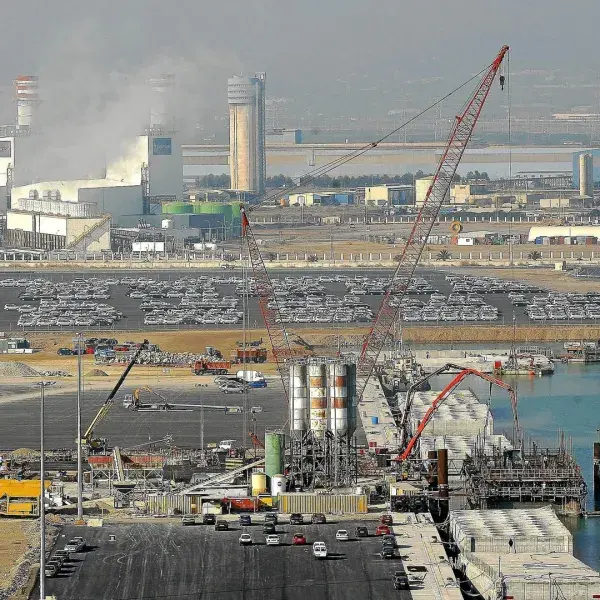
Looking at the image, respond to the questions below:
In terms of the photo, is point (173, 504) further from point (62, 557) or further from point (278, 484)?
point (62, 557)

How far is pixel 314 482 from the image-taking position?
46.5 m

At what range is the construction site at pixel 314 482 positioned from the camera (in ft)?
123

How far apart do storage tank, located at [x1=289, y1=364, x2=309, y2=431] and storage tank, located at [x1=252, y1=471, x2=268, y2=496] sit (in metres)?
2.20

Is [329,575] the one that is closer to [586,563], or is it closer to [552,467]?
[586,563]

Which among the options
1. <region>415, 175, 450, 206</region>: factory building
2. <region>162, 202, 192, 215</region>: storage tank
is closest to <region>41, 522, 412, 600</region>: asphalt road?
<region>162, 202, 192, 215</region>: storage tank

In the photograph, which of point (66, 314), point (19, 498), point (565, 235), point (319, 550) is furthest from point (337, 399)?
point (565, 235)

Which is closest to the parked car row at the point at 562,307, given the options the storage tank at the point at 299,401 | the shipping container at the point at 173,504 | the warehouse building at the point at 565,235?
the warehouse building at the point at 565,235

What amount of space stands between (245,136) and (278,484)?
412ft

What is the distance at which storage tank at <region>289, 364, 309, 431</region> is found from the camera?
157 ft

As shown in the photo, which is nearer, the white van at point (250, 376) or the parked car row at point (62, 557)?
the parked car row at point (62, 557)

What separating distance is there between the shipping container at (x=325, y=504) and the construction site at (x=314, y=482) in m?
0.04

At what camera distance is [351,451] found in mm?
47719

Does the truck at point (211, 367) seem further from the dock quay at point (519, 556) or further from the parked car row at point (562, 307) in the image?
the dock quay at point (519, 556)

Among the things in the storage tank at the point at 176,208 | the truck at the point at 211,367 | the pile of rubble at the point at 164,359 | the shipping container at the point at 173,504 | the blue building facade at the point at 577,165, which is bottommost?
the shipping container at the point at 173,504
